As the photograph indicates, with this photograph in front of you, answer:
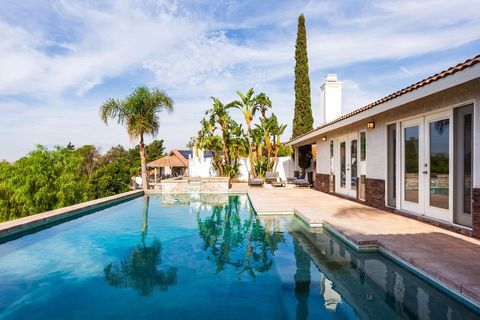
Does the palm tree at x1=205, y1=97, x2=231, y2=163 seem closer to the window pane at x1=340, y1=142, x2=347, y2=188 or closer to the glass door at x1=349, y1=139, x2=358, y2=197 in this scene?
the window pane at x1=340, y1=142, x2=347, y2=188

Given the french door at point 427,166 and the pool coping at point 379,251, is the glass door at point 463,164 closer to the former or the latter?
the french door at point 427,166

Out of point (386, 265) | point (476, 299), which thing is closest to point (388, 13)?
point (386, 265)

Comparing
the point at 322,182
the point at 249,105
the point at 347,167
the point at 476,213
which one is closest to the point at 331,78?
the point at 322,182

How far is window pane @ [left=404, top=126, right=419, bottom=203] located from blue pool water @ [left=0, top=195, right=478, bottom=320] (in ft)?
9.66

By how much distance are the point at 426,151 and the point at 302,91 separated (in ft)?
66.5

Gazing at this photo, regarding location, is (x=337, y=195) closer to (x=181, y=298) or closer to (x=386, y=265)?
(x=386, y=265)

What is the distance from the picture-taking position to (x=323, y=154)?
1581 cm

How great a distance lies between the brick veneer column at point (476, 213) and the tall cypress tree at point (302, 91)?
21.1m

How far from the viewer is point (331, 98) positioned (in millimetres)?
17453

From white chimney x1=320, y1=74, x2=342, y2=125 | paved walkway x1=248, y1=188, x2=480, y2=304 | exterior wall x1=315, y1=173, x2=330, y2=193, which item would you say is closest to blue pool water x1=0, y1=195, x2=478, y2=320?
paved walkway x1=248, y1=188, x2=480, y2=304

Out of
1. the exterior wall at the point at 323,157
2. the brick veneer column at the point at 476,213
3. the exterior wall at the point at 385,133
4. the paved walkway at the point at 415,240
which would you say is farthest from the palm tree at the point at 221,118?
the brick veneer column at the point at 476,213

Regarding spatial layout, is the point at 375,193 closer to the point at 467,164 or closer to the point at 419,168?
the point at 419,168

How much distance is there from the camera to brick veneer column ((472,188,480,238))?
5719mm

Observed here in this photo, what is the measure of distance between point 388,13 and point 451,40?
527 centimetres
